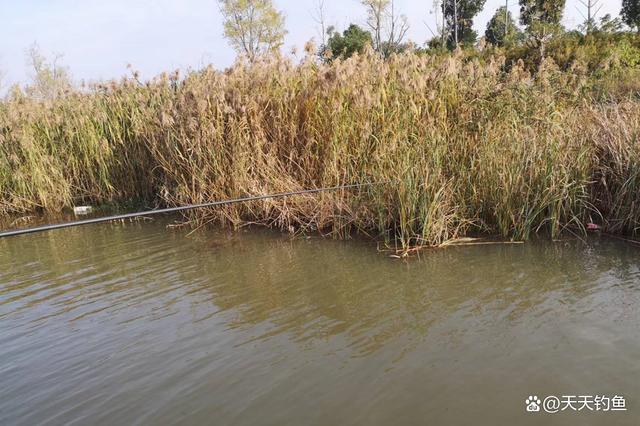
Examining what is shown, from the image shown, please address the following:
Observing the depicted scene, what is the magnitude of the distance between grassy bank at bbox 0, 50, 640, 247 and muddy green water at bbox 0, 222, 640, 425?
18.3 inches

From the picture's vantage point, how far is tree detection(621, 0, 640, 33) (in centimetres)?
2294

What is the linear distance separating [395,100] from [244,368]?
3705mm

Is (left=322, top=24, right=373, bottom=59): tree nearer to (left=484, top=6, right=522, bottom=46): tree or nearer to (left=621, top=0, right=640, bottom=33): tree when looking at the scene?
(left=484, top=6, right=522, bottom=46): tree

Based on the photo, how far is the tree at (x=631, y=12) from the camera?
22.9 metres

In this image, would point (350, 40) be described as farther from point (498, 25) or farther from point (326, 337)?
point (326, 337)

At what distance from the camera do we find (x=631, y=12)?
2342 cm

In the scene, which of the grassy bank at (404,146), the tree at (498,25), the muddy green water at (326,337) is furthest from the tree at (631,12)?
the muddy green water at (326,337)

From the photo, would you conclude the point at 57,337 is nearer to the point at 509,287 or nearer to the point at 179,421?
the point at 179,421

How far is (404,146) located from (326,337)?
2.63 meters

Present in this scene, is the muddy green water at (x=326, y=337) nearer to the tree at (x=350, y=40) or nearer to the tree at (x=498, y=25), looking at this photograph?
the tree at (x=350, y=40)

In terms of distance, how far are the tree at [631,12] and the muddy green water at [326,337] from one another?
23.9 m

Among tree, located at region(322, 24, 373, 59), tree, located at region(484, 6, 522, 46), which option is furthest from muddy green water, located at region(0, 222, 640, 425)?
tree, located at region(484, 6, 522, 46)

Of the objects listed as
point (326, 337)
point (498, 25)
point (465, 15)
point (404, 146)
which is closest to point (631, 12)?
point (498, 25)

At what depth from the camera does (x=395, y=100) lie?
5.54 m
